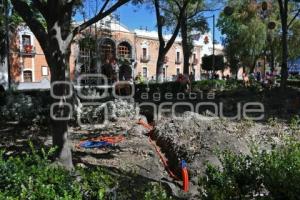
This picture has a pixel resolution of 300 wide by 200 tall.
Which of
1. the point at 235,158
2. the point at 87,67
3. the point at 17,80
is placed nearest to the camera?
the point at 235,158

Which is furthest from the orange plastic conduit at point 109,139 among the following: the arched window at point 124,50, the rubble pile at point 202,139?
the arched window at point 124,50

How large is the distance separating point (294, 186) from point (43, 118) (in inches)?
362

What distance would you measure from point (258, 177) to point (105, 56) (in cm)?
4668

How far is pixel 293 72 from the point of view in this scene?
209 feet

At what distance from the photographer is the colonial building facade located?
44.7 m

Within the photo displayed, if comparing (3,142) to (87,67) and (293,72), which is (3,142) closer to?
(87,67)

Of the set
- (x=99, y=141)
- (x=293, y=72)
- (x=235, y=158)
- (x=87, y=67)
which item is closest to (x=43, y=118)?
(x=99, y=141)

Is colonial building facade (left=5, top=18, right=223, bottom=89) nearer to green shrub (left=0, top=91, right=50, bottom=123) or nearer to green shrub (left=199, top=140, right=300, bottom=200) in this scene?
green shrub (left=0, top=91, right=50, bottom=123)

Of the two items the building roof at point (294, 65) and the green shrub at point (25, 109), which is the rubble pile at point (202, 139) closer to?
the green shrub at point (25, 109)

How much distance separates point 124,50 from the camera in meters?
59.9

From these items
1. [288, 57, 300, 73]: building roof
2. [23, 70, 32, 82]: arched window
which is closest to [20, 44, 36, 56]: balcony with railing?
[23, 70, 32, 82]: arched window

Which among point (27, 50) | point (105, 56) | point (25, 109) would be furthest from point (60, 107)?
point (105, 56)

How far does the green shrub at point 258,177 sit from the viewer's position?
4332 mm

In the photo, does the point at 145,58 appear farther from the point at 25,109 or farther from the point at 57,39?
the point at 57,39
